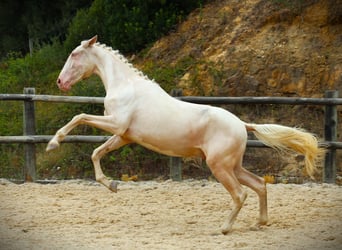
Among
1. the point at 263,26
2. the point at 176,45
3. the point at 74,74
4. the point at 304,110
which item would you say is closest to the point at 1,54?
the point at 176,45

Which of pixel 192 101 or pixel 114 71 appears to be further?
pixel 192 101

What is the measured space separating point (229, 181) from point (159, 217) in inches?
47.1

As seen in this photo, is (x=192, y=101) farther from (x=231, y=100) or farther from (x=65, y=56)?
(x=65, y=56)

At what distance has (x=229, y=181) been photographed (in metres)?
7.30

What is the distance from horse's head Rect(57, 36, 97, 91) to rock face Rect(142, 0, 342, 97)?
4.68 meters

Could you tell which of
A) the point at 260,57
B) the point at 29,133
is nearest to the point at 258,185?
the point at 29,133

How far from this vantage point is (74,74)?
8.18 meters

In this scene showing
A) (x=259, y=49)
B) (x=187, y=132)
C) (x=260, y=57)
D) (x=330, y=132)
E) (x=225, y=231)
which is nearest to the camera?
(x=225, y=231)

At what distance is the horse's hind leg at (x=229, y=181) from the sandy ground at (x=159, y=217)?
0.13 meters

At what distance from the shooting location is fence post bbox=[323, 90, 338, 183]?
10.1 metres

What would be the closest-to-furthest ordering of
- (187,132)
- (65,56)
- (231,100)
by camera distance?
(187,132) → (231,100) → (65,56)

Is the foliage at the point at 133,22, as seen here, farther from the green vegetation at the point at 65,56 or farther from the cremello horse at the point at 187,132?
the cremello horse at the point at 187,132

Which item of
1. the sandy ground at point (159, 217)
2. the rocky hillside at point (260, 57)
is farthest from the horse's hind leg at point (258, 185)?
the rocky hillside at point (260, 57)

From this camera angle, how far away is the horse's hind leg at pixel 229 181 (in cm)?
727
